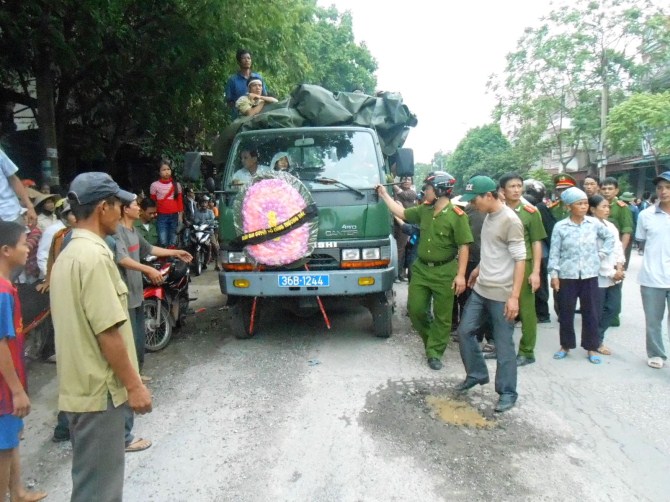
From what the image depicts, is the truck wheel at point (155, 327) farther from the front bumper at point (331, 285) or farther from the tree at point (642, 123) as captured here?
the tree at point (642, 123)

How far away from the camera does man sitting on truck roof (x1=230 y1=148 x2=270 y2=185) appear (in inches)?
216

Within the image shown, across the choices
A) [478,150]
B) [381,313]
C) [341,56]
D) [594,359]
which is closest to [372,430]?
[381,313]

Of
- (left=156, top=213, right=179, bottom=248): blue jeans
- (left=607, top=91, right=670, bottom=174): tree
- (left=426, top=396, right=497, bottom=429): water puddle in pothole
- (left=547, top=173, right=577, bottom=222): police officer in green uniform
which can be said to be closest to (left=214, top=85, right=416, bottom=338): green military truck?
(left=426, top=396, right=497, bottom=429): water puddle in pothole

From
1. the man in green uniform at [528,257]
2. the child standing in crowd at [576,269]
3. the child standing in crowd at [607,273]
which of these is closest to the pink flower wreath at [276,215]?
the man in green uniform at [528,257]

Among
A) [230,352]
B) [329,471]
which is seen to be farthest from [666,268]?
[230,352]

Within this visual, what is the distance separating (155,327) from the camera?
217 inches

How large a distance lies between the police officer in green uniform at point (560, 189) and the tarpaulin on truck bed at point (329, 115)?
199cm

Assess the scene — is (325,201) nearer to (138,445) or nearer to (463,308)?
(463,308)

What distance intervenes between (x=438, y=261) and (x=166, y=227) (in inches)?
227

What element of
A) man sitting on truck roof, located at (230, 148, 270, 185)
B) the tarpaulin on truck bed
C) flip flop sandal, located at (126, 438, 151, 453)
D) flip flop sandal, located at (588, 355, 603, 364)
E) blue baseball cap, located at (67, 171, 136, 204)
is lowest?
flip flop sandal, located at (588, 355, 603, 364)

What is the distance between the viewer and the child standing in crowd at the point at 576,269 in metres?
5.05

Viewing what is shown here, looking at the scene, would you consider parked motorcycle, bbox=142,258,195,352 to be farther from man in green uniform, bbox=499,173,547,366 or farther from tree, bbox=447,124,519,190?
tree, bbox=447,124,519,190

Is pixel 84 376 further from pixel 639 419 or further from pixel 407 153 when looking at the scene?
pixel 407 153

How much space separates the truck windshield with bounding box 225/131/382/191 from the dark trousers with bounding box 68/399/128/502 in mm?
3572
